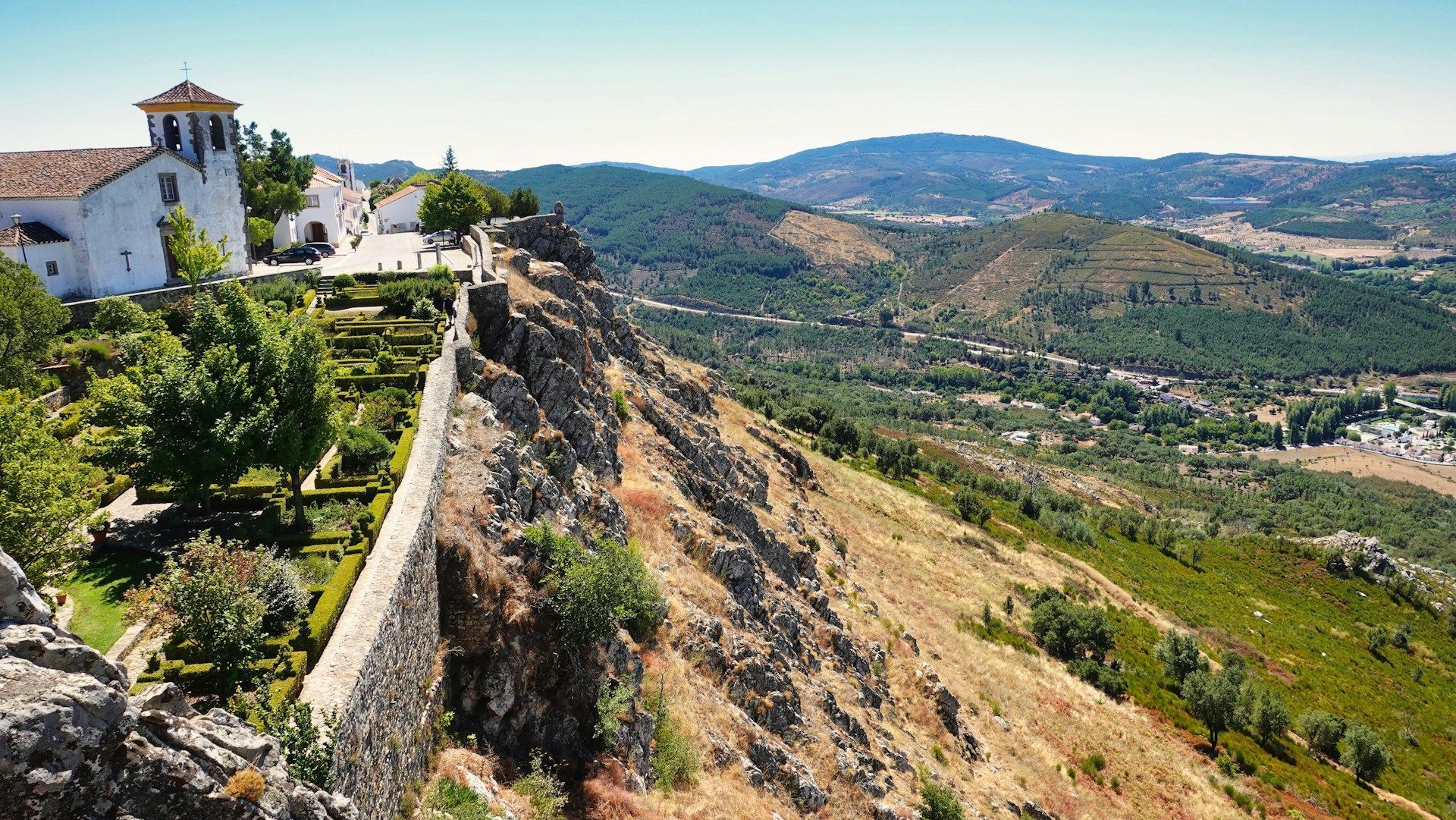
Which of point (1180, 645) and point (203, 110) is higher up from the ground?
point (203, 110)

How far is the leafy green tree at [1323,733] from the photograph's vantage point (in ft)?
206

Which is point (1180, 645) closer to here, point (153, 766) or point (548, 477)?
point (548, 477)

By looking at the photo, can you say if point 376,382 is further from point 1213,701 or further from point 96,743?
point 1213,701

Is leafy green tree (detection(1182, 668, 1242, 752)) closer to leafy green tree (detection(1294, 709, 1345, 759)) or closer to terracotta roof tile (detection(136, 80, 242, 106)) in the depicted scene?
leafy green tree (detection(1294, 709, 1345, 759))

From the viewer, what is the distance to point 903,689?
1768 inches

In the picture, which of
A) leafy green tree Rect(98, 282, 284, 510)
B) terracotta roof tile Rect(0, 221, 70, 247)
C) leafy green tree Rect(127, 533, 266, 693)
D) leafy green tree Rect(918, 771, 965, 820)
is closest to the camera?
leafy green tree Rect(127, 533, 266, 693)

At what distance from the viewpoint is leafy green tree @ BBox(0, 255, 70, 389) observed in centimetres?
2986

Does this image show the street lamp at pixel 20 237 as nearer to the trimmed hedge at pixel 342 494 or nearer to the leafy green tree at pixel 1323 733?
the trimmed hedge at pixel 342 494

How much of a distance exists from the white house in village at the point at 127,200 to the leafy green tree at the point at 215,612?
36.5 m

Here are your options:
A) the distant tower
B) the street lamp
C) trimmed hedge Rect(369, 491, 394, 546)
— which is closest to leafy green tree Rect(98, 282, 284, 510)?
trimmed hedge Rect(369, 491, 394, 546)

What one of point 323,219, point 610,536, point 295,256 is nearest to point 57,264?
point 295,256

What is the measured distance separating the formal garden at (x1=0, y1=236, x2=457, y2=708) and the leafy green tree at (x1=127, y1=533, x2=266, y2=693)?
0.03 meters

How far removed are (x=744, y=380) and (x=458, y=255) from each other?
101 m

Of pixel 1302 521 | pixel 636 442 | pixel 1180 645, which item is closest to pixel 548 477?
Result: pixel 636 442
